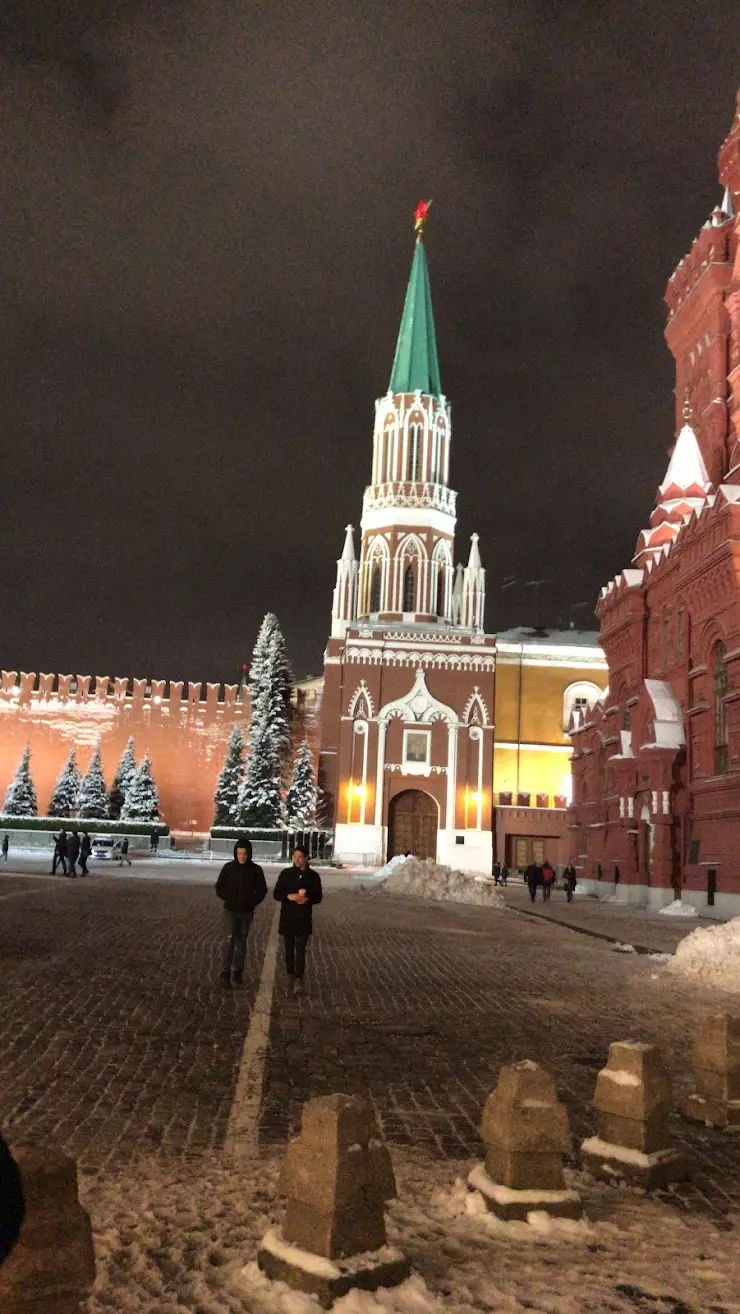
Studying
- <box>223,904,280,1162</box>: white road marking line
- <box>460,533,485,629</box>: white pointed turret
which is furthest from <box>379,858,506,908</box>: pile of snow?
<box>460,533,485,629</box>: white pointed turret

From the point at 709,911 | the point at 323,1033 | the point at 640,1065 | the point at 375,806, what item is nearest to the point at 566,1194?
the point at 640,1065

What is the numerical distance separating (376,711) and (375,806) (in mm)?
4614

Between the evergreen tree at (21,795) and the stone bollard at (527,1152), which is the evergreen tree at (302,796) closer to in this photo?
the evergreen tree at (21,795)

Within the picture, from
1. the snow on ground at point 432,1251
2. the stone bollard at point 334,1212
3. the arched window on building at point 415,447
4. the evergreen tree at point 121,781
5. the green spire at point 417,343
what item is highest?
the green spire at point 417,343

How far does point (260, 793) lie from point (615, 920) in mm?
30629

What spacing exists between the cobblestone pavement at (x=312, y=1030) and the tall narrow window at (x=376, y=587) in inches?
1602

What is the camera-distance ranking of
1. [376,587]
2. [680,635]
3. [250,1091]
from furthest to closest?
[376,587]
[680,635]
[250,1091]

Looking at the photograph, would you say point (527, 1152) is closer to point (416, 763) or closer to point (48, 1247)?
point (48, 1247)

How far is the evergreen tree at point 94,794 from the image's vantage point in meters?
55.2

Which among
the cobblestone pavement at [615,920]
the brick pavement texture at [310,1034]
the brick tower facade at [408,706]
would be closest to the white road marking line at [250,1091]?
the brick pavement texture at [310,1034]

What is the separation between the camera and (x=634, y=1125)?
201 inches

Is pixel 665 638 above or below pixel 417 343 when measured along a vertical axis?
below

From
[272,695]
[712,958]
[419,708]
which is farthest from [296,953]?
[272,695]

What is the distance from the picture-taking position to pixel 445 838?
5141 centimetres
